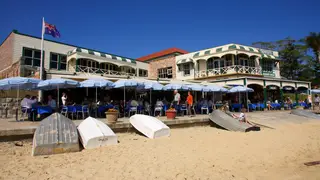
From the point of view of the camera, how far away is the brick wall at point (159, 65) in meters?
25.9

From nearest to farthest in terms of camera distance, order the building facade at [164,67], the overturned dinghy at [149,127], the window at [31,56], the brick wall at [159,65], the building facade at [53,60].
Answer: the overturned dinghy at [149,127], the building facade at [53,60], the window at [31,56], the brick wall at [159,65], the building facade at [164,67]

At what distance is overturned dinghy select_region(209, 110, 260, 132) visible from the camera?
30.0 feet

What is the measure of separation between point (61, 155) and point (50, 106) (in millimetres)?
4236

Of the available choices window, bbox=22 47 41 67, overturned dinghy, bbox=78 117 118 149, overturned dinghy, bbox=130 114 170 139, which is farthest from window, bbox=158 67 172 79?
overturned dinghy, bbox=78 117 118 149

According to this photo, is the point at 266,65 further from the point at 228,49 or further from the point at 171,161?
the point at 171,161

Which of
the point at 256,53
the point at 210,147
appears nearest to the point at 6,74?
the point at 210,147

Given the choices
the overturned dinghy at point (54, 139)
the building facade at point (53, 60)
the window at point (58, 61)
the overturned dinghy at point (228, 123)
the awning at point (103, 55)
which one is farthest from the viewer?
the awning at point (103, 55)

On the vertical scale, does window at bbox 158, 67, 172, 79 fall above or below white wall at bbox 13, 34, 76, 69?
below

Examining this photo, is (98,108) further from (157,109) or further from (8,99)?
(8,99)

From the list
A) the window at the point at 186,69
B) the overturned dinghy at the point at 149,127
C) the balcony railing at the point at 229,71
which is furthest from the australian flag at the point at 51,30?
the balcony railing at the point at 229,71

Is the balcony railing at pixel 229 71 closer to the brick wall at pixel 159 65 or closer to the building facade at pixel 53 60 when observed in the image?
the brick wall at pixel 159 65

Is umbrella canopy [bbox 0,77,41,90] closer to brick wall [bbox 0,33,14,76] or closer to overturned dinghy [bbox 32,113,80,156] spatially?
overturned dinghy [bbox 32,113,80,156]

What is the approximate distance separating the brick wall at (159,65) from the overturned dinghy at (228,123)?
52.1ft

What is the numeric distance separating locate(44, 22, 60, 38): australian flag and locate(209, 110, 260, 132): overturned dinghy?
37.3 feet
